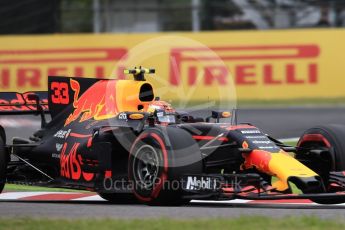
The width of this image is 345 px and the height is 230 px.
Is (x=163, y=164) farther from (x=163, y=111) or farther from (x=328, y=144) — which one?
(x=328, y=144)

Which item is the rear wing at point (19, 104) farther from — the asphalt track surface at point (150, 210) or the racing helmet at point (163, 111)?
the racing helmet at point (163, 111)

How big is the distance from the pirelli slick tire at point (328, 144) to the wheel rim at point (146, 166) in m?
1.75

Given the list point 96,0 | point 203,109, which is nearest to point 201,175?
point 203,109

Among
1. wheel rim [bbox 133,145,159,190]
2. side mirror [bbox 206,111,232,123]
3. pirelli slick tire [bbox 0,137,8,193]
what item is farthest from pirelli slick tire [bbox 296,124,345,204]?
pirelli slick tire [bbox 0,137,8,193]

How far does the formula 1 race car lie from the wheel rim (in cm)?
1

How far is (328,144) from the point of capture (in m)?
10.5

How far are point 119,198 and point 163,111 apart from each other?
3.86 feet

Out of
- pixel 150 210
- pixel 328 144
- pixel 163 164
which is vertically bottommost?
pixel 150 210

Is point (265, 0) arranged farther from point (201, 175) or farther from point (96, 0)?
point (201, 175)

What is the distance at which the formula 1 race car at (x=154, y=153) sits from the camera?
379 inches

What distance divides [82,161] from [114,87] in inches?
38.2

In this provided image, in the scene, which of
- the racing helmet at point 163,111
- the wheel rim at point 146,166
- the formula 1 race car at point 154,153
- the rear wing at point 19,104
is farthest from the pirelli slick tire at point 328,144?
the rear wing at point 19,104

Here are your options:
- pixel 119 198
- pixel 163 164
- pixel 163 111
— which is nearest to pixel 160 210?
pixel 163 164

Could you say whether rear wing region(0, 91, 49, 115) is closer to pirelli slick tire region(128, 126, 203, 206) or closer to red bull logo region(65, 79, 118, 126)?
red bull logo region(65, 79, 118, 126)
